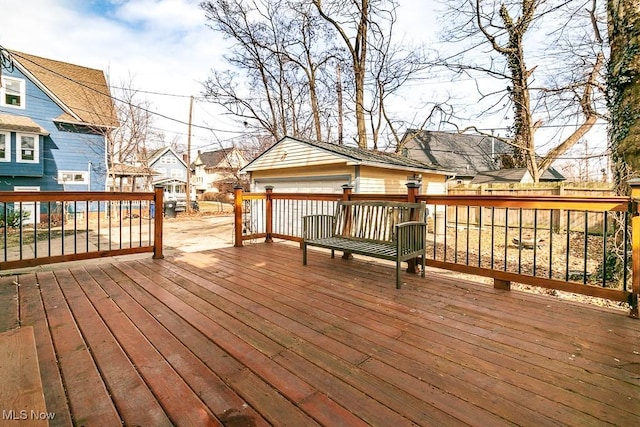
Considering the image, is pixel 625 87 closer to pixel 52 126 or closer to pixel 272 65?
pixel 272 65

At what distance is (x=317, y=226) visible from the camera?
13.6 feet

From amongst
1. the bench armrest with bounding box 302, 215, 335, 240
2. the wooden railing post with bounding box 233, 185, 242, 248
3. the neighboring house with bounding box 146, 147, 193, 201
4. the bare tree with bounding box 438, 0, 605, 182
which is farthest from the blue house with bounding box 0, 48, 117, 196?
the bare tree with bounding box 438, 0, 605, 182

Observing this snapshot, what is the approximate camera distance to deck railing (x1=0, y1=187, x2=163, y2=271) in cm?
341

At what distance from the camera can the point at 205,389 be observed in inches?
59.4

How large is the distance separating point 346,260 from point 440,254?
4.39m

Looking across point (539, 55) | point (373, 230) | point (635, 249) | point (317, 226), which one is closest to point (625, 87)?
point (635, 249)

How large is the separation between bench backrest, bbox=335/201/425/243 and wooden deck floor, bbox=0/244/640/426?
2.37 feet

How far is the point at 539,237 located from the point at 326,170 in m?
6.96

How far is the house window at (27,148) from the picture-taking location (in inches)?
522

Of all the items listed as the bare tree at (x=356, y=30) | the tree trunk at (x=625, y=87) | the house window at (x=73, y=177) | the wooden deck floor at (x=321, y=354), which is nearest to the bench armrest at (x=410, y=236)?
the wooden deck floor at (x=321, y=354)

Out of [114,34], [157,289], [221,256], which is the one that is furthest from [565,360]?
[114,34]

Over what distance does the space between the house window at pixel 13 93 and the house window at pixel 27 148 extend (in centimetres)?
155

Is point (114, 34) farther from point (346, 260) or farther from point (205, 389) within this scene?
point (205, 389)

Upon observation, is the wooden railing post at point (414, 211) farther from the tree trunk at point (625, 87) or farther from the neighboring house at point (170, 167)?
the neighboring house at point (170, 167)
